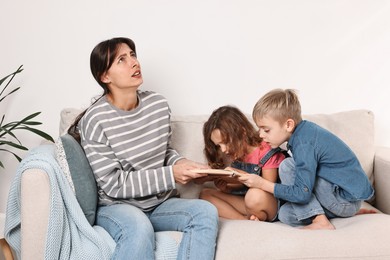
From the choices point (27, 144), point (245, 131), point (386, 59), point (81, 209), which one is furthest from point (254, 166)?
point (27, 144)

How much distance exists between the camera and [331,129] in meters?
2.62

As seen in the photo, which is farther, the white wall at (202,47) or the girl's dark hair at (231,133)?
the white wall at (202,47)

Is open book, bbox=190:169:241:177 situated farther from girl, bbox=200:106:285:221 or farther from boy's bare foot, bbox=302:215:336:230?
boy's bare foot, bbox=302:215:336:230

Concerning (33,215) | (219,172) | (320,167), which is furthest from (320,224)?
(33,215)

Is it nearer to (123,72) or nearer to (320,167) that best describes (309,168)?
(320,167)

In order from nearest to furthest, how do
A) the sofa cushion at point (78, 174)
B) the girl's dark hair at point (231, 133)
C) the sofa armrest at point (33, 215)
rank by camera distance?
the sofa armrest at point (33, 215), the sofa cushion at point (78, 174), the girl's dark hair at point (231, 133)

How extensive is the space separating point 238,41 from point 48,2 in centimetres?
102

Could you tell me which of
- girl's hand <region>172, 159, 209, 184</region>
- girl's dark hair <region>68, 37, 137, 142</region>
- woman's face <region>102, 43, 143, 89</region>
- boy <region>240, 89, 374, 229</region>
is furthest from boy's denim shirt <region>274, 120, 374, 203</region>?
girl's dark hair <region>68, 37, 137, 142</region>

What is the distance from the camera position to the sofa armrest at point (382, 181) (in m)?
2.49

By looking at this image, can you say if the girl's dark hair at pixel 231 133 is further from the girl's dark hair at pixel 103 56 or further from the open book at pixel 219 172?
the girl's dark hair at pixel 103 56

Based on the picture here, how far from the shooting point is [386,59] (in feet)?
9.75

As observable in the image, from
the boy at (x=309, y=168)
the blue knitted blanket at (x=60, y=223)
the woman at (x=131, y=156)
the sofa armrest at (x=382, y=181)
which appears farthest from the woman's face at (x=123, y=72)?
the sofa armrest at (x=382, y=181)

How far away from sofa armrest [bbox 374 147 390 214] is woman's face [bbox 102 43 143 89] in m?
1.17

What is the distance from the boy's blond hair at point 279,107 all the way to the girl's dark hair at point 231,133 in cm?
17
